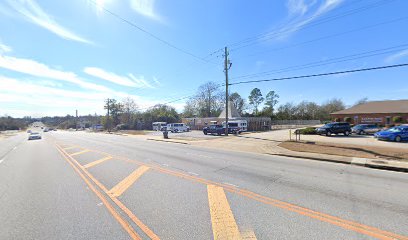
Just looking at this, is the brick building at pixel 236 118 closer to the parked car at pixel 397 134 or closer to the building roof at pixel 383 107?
the building roof at pixel 383 107

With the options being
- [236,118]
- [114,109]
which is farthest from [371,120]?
[114,109]

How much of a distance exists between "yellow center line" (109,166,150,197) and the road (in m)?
0.03

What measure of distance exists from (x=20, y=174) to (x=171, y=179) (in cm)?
653

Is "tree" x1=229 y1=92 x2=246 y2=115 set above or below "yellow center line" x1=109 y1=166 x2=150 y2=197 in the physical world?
above

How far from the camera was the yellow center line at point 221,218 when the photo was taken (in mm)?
3977

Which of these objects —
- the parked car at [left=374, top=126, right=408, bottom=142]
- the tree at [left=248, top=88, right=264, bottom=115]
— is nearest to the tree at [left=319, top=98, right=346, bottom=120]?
the tree at [left=248, top=88, right=264, bottom=115]

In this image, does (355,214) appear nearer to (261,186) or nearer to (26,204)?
(261,186)

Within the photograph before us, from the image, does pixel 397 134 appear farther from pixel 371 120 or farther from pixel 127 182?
pixel 371 120

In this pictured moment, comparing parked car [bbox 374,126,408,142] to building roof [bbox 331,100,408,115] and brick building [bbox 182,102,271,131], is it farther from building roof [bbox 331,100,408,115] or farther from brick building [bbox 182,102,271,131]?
building roof [bbox 331,100,408,115]

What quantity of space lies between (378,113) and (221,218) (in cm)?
5004

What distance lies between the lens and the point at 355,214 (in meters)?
4.82

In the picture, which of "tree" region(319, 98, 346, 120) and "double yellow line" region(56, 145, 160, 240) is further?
"tree" region(319, 98, 346, 120)

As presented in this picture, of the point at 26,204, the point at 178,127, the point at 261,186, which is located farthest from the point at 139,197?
the point at 178,127

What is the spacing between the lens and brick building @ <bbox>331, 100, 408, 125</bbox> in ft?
134
